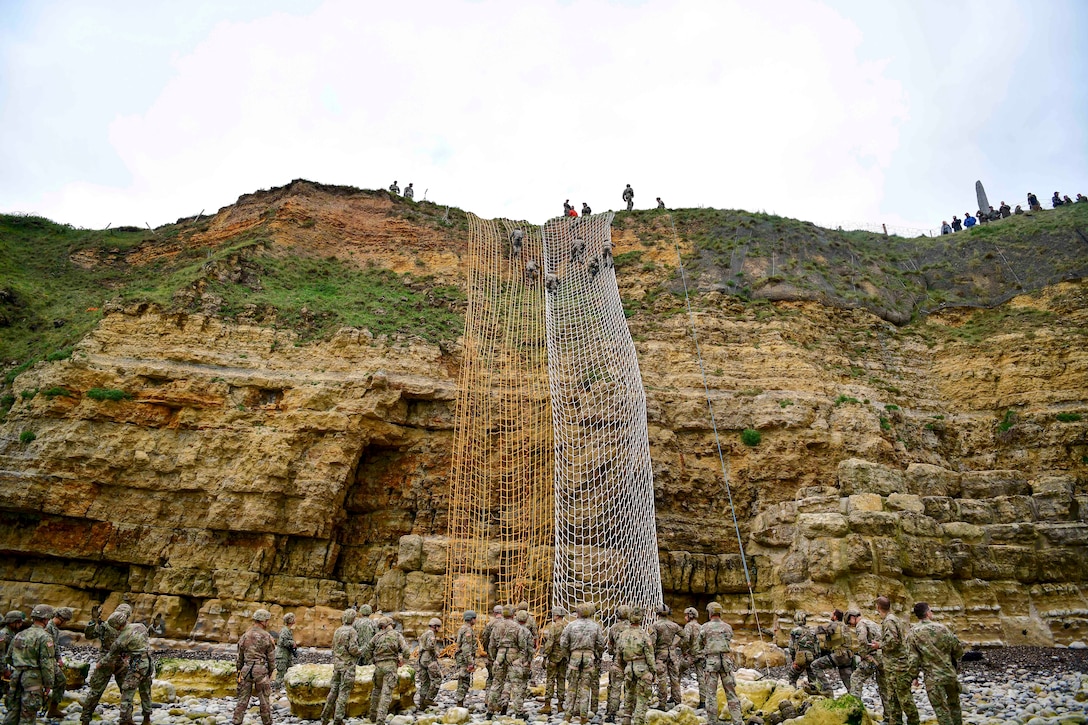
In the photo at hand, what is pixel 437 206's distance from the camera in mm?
24219

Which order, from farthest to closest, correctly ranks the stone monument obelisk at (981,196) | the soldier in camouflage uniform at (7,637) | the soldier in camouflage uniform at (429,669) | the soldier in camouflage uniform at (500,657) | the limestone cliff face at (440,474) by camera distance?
the stone monument obelisk at (981,196)
the limestone cliff face at (440,474)
the soldier in camouflage uniform at (429,669)
the soldier in camouflage uniform at (500,657)
the soldier in camouflage uniform at (7,637)

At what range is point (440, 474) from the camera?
46.2 ft

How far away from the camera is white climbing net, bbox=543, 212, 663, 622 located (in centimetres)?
1169

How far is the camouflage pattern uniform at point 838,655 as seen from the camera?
7754 millimetres

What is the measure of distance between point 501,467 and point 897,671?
9.02m

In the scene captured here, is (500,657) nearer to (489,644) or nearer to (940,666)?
(489,644)

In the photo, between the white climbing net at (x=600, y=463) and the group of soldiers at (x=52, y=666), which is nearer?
the group of soldiers at (x=52, y=666)

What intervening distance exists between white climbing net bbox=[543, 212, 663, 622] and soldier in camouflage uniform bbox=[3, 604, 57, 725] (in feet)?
23.9

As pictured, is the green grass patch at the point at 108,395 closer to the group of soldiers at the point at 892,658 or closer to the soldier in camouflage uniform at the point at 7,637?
the soldier in camouflage uniform at the point at 7,637

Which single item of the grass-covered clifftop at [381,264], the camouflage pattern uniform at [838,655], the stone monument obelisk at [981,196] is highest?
the stone monument obelisk at [981,196]

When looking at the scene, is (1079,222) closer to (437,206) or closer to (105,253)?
(437,206)

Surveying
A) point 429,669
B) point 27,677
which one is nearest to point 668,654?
point 429,669

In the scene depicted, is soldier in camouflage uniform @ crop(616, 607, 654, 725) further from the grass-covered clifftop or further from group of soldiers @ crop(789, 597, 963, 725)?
the grass-covered clifftop

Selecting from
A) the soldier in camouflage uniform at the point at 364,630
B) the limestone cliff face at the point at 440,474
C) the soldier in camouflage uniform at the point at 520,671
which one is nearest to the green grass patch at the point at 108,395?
the limestone cliff face at the point at 440,474
